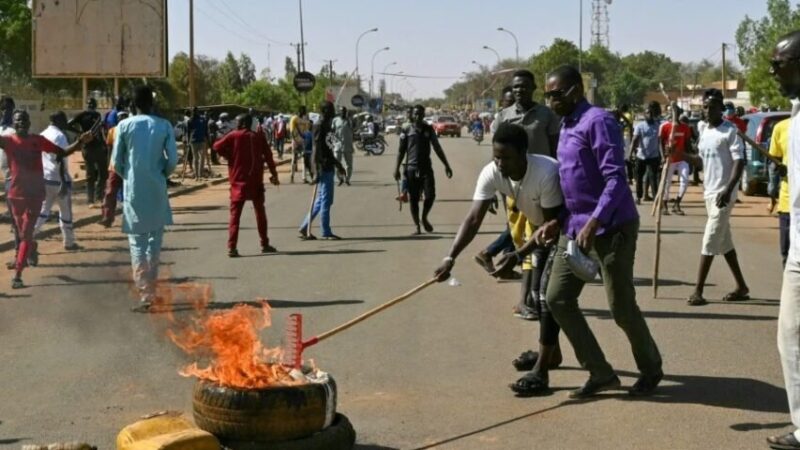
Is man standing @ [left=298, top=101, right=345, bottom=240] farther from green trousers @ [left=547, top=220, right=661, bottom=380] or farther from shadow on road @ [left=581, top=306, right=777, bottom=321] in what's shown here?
green trousers @ [left=547, top=220, right=661, bottom=380]

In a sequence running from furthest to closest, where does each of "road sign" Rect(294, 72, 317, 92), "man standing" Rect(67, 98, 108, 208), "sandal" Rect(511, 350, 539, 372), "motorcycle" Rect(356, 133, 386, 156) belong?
"motorcycle" Rect(356, 133, 386, 156)
"road sign" Rect(294, 72, 317, 92)
"man standing" Rect(67, 98, 108, 208)
"sandal" Rect(511, 350, 539, 372)

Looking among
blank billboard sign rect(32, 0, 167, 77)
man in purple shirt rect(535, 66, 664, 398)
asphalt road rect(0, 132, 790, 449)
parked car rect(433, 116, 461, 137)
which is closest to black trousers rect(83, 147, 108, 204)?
asphalt road rect(0, 132, 790, 449)

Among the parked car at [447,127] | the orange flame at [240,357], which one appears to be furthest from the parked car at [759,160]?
the parked car at [447,127]

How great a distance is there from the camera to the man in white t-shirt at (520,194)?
623 centimetres

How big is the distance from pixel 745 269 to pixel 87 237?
892 centimetres

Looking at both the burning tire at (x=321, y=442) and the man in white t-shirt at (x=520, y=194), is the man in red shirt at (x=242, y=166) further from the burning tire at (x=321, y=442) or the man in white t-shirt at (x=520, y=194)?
the burning tire at (x=321, y=442)

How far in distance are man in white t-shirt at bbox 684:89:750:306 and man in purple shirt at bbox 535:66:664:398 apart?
3346 mm

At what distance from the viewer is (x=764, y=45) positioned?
83.3m

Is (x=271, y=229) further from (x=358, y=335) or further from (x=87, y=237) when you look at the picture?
(x=358, y=335)

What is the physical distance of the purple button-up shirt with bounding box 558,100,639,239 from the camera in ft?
20.2

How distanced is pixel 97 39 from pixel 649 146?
18938 mm

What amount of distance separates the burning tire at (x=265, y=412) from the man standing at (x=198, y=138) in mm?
22514

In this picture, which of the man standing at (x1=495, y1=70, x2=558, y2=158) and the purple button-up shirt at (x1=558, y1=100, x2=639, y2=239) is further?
the man standing at (x1=495, y1=70, x2=558, y2=158)

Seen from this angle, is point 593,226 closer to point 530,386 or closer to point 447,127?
point 530,386
